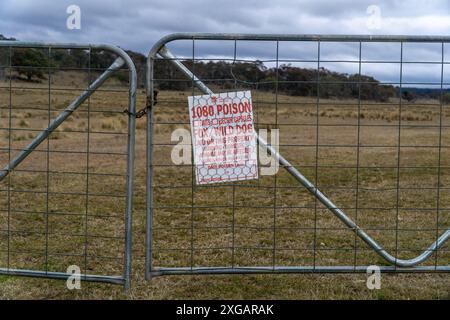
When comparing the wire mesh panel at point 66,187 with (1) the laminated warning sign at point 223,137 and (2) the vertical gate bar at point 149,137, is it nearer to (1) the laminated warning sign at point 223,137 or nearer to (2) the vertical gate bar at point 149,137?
(2) the vertical gate bar at point 149,137

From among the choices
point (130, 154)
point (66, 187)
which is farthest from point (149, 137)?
point (66, 187)

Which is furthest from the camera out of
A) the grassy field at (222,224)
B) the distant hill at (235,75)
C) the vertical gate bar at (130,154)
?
the grassy field at (222,224)

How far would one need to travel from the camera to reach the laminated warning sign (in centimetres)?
436

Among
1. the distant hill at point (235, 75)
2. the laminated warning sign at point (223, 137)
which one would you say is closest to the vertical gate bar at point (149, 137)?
the distant hill at point (235, 75)

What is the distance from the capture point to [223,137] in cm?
439

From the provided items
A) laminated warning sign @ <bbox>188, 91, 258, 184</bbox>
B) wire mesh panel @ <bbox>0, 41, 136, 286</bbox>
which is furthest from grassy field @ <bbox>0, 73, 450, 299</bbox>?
laminated warning sign @ <bbox>188, 91, 258, 184</bbox>

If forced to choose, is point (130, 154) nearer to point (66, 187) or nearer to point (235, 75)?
point (235, 75)

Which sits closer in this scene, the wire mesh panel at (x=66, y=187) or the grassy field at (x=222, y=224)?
the wire mesh panel at (x=66, y=187)

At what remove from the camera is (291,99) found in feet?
17.0

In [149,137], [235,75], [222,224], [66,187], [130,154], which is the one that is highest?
[235,75]

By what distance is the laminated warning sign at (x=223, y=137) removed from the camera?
4359 millimetres

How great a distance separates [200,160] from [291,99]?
1.24 meters

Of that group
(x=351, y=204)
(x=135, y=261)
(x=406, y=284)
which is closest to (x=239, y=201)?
(x=351, y=204)

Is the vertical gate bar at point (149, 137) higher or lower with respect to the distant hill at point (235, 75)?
lower
